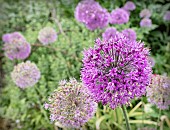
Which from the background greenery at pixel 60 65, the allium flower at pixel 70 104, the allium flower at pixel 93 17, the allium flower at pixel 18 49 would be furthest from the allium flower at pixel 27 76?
the allium flower at pixel 70 104

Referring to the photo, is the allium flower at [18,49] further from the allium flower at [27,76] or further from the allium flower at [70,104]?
the allium flower at [70,104]

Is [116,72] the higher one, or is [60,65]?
[116,72]

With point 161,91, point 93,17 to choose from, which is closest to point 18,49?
point 93,17

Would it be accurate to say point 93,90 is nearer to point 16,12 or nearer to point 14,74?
point 14,74

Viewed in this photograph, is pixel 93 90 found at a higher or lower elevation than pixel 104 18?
lower

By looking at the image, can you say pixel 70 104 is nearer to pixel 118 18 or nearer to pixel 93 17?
pixel 93 17

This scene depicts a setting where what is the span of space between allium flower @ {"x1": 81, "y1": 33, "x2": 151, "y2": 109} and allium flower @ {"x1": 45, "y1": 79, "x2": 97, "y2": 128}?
20 centimetres

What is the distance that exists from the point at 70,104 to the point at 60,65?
6.92 feet

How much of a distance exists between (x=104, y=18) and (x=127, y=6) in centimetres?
134

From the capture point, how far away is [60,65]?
3.73 metres

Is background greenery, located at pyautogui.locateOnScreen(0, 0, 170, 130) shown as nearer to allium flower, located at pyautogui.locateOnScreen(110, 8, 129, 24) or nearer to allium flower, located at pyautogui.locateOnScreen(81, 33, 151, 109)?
allium flower, located at pyautogui.locateOnScreen(110, 8, 129, 24)

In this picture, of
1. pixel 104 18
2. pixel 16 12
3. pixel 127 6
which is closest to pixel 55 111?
pixel 104 18

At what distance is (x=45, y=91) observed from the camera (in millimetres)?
3457

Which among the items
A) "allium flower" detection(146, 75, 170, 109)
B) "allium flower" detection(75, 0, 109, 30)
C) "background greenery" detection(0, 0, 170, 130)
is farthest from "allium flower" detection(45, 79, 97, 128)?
"allium flower" detection(75, 0, 109, 30)
